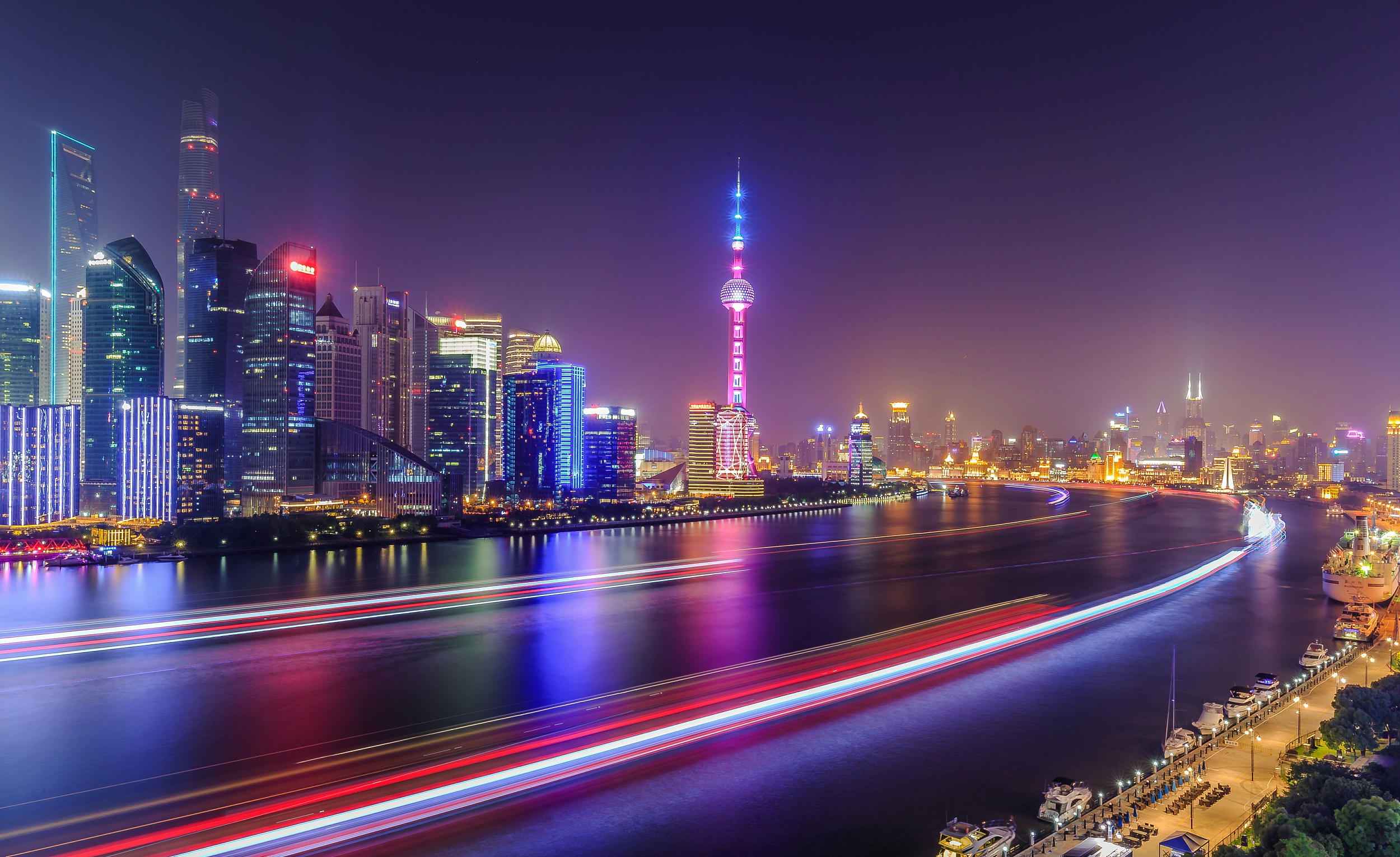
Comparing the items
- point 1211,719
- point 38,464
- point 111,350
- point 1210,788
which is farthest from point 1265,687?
point 111,350

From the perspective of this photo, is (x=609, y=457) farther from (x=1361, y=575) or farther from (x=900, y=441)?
(x=900, y=441)

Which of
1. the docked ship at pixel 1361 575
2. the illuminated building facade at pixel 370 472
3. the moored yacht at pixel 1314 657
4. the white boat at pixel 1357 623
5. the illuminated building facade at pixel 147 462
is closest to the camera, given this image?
the moored yacht at pixel 1314 657

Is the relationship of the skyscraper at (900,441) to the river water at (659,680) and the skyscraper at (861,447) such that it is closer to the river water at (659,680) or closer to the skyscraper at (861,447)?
the skyscraper at (861,447)

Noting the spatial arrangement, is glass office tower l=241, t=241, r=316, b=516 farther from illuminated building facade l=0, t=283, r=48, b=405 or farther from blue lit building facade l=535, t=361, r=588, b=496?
blue lit building facade l=535, t=361, r=588, b=496

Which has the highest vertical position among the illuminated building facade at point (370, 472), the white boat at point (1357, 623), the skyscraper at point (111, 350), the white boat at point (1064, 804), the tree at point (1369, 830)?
the skyscraper at point (111, 350)

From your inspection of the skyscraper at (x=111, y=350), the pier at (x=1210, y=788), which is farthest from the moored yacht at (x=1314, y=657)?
the skyscraper at (x=111, y=350)

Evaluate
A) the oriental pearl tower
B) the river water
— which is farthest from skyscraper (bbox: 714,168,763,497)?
the river water
